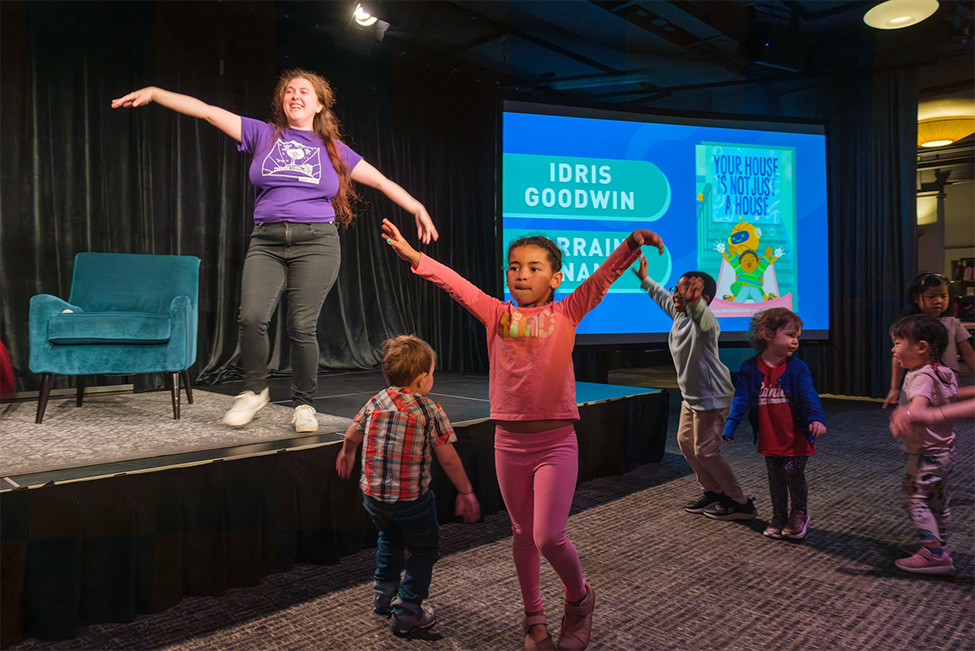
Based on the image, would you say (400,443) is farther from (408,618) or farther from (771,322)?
(771,322)

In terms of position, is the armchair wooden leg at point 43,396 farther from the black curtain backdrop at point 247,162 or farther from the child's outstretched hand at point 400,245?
the child's outstretched hand at point 400,245

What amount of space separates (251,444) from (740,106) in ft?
21.8

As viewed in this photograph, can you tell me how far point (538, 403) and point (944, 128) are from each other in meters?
8.82

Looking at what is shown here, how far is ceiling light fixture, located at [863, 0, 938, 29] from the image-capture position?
4.87m

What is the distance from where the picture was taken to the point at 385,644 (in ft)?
5.24

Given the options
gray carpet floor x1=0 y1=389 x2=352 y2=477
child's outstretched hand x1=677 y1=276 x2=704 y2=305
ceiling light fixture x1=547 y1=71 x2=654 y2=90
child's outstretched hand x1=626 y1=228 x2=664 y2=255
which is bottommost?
gray carpet floor x1=0 y1=389 x2=352 y2=477

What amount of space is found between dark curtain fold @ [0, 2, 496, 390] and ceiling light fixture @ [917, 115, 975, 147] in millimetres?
5652

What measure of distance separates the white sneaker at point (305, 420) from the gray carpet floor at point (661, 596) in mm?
507

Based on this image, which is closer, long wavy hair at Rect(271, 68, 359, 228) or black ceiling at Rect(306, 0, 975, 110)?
long wavy hair at Rect(271, 68, 359, 228)

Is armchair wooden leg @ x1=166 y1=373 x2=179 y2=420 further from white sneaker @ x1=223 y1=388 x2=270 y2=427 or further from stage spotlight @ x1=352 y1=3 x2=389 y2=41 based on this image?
stage spotlight @ x1=352 y1=3 x2=389 y2=41

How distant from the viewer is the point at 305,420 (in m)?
2.37

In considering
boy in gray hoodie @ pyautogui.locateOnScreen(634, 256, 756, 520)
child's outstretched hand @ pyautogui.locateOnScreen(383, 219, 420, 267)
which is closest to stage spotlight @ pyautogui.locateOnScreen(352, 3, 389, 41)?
boy in gray hoodie @ pyautogui.locateOnScreen(634, 256, 756, 520)

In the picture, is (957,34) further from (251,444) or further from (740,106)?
(251,444)

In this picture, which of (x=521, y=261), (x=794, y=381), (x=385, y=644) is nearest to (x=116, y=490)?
(x=385, y=644)
